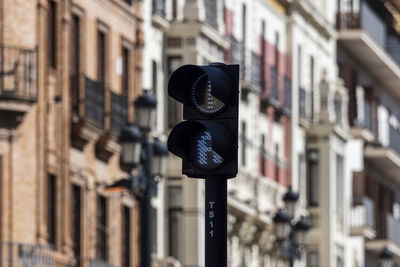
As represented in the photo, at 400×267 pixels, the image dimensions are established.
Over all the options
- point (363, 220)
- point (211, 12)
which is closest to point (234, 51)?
point (211, 12)

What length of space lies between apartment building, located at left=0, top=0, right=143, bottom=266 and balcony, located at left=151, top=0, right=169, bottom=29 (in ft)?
2.63

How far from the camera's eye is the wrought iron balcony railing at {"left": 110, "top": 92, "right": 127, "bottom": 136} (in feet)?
143

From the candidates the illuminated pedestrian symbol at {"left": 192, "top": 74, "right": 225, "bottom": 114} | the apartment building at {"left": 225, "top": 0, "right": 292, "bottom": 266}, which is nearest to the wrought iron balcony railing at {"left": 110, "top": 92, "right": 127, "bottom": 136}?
the apartment building at {"left": 225, "top": 0, "right": 292, "bottom": 266}

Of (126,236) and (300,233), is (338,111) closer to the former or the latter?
(126,236)

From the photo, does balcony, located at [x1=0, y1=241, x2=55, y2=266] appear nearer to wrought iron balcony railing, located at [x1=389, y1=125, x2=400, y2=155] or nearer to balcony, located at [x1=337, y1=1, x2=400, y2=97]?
balcony, located at [x1=337, y1=1, x2=400, y2=97]

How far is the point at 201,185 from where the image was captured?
161 feet

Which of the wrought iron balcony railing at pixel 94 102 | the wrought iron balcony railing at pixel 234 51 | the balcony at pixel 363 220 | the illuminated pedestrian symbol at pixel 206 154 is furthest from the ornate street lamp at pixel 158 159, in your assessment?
the balcony at pixel 363 220

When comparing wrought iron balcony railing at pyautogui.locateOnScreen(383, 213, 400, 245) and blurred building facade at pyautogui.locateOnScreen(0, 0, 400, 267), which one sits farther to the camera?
wrought iron balcony railing at pyautogui.locateOnScreen(383, 213, 400, 245)

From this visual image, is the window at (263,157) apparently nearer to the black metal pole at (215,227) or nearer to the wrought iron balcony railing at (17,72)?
the wrought iron balcony railing at (17,72)

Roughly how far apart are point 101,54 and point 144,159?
41.7 ft

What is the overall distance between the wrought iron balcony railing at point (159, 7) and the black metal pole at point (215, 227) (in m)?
30.7

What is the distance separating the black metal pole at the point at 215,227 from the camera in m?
17.0

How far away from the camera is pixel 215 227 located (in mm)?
17062

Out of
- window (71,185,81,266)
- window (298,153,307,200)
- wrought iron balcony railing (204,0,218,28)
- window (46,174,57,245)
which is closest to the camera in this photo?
window (46,174,57,245)
